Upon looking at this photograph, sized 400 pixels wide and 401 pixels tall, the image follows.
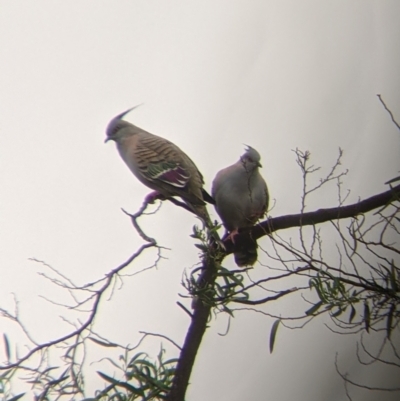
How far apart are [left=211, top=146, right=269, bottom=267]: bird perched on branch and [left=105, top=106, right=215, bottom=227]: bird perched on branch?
0.09 meters

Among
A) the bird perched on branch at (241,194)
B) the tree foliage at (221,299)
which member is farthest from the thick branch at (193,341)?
the bird perched on branch at (241,194)

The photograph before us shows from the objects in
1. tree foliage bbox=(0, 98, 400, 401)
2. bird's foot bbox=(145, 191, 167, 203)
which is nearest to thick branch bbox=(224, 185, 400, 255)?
tree foliage bbox=(0, 98, 400, 401)

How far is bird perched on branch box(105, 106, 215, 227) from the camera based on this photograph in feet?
4.60

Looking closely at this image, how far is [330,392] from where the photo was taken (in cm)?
128

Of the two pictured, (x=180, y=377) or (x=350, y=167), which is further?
(x=350, y=167)

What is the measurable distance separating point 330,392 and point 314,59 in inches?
27.7

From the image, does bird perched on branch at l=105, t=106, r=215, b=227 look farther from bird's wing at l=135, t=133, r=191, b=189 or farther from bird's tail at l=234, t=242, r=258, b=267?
bird's tail at l=234, t=242, r=258, b=267

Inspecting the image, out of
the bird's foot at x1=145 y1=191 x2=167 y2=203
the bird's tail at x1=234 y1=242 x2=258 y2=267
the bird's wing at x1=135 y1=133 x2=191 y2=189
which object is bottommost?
the bird's tail at x1=234 y1=242 x2=258 y2=267

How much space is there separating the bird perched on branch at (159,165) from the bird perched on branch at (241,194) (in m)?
0.09

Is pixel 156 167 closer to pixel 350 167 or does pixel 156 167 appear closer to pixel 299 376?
pixel 350 167

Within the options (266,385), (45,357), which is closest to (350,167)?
(266,385)

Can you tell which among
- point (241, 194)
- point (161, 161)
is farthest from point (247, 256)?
point (161, 161)

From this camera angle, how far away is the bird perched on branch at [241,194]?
1.50m

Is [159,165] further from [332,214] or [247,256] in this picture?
[332,214]
